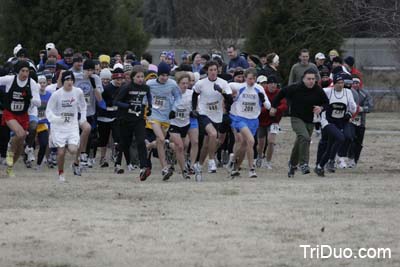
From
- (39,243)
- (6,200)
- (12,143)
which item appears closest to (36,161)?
(12,143)

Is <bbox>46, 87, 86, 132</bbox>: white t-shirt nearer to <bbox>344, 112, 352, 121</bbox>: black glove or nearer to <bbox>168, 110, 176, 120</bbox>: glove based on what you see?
<bbox>168, 110, 176, 120</bbox>: glove

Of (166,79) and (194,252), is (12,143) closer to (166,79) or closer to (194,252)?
(166,79)

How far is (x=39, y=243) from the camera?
12.4m

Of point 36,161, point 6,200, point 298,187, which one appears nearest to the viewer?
point 6,200

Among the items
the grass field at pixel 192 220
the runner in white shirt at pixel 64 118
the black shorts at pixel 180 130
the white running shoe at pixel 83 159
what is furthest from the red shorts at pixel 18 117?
the black shorts at pixel 180 130

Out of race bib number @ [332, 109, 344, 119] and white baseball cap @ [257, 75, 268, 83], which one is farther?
white baseball cap @ [257, 75, 268, 83]

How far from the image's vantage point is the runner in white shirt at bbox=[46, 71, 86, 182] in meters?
18.4

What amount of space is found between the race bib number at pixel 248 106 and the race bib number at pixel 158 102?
58.7 inches

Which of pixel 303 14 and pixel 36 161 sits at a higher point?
pixel 303 14

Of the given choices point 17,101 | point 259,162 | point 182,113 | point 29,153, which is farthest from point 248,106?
point 29,153

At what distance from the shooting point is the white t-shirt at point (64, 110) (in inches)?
729

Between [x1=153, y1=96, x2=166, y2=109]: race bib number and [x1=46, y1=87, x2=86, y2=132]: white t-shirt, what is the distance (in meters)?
1.33

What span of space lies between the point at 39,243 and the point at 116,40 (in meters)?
23.5

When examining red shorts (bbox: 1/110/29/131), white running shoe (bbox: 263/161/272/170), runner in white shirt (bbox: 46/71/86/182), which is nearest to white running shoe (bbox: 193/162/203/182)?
runner in white shirt (bbox: 46/71/86/182)
